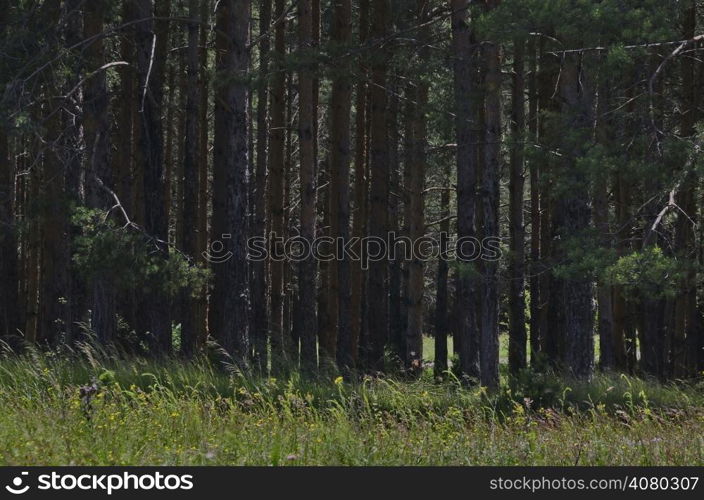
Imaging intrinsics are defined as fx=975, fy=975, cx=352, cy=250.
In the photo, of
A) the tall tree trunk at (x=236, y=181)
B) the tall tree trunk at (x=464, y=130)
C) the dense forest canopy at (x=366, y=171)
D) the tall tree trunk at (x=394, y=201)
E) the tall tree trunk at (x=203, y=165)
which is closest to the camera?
the dense forest canopy at (x=366, y=171)

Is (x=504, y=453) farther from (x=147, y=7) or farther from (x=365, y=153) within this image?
(x=365, y=153)

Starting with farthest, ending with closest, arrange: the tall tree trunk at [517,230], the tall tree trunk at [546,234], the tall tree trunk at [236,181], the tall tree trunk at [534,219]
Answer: the tall tree trunk at [534,219] < the tall tree trunk at [517,230] < the tall tree trunk at [546,234] < the tall tree trunk at [236,181]

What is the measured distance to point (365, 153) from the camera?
25891 millimetres

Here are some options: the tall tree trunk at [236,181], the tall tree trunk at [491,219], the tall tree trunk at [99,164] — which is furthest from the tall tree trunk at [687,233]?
the tall tree trunk at [99,164]

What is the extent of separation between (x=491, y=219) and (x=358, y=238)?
7972 millimetres

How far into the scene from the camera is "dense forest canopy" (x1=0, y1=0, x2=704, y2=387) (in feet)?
38.8

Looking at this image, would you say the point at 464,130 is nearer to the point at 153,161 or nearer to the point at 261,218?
the point at 153,161

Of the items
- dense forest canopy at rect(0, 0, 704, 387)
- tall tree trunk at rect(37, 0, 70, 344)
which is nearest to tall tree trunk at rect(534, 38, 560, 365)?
dense forest canopy at rect(0, 0, 704, 387)

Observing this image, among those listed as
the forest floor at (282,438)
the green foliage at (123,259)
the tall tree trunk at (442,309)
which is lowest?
the tall tree trunk at (442,309)

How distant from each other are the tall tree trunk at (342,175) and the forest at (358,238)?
0.06m

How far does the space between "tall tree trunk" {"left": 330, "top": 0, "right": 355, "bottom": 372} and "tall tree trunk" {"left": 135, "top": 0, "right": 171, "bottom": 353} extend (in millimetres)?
3499

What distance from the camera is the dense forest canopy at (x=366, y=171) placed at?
11836 millimetres

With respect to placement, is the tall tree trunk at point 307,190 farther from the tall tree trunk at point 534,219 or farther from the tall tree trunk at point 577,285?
the tall tree trunk at point 534,219

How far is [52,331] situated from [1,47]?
26.4ft
